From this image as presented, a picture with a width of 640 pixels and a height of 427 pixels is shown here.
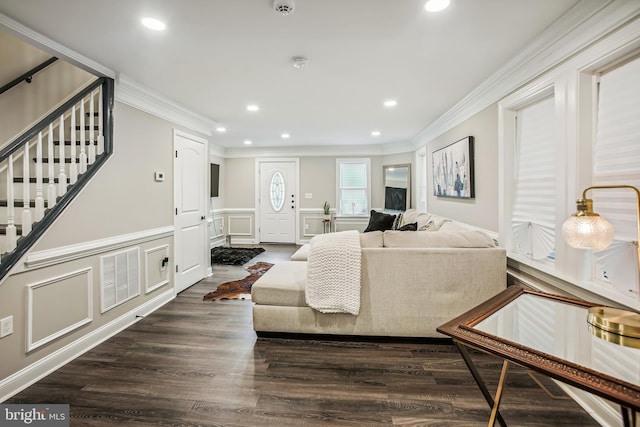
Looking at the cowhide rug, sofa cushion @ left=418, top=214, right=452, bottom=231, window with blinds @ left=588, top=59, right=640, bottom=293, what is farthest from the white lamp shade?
the cowhide rug

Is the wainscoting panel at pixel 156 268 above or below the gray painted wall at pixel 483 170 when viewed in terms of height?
→ below

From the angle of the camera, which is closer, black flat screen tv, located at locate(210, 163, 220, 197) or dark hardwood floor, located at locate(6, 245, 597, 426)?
dark hardwood floor, located at locate(6, 245, 597, 426)

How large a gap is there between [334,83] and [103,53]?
190 centimetres

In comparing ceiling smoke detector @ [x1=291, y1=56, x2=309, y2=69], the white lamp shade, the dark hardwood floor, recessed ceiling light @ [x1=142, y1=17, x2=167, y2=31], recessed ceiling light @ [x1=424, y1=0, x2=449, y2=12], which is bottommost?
the dark hardwood floor

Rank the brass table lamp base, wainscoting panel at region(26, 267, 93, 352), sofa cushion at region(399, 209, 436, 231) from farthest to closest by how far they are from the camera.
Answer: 1. sofa cushion at region(399, 209, 436, 231)
2. wainscoting panel at region(26, 267, 93, 352)
3. the brass table lamp base

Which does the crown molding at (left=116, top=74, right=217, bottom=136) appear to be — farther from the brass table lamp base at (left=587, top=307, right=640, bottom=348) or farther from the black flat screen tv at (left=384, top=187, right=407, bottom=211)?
the black flat screen tv at (left=384, top=187, right=407, bottom=211)

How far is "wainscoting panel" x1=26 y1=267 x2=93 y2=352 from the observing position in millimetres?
2109

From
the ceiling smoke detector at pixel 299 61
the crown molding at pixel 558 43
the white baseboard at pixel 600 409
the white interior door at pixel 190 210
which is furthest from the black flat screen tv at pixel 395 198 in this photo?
the white baseboard at pixel 600 409

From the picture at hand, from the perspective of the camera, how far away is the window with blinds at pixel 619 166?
1548mm

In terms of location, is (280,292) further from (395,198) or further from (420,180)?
(395,198)

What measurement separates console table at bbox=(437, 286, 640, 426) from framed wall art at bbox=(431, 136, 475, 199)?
2.23m

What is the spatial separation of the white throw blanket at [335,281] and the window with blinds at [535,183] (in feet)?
4.57

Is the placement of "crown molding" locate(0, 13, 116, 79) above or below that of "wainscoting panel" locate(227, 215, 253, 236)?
above

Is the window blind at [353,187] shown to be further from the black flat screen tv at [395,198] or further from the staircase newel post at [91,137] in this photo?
the staircase newel post at [91,137]
